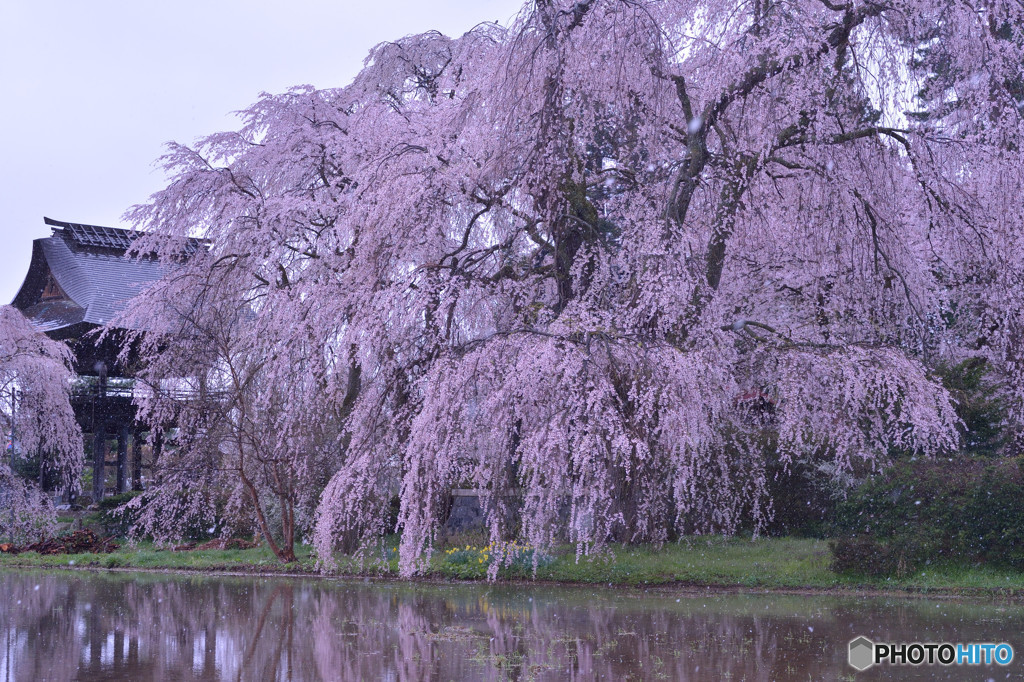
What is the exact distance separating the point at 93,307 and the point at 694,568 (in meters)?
22.4

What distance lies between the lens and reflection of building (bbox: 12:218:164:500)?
28672mm

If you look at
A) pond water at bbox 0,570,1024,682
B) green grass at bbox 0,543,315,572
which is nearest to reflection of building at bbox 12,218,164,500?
green grass at bbox 0,543,315,572

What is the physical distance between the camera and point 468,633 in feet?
35.3

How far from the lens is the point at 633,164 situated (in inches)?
637

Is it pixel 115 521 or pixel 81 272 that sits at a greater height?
pixel 81 272

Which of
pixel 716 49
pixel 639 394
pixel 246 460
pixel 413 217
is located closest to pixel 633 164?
pixel 716 49

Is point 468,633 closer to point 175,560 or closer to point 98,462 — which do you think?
point 175,560

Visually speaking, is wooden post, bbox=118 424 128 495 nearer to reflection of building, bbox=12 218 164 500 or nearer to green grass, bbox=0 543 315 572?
reflection of building, bbox=12 218 164 500

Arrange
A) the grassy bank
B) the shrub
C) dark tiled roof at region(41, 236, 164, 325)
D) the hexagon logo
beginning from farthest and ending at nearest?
1. dark tiled roof at region(41, 236, 164, 325)
2. the shrub
3. the grassy bank
4. the hexagon logo

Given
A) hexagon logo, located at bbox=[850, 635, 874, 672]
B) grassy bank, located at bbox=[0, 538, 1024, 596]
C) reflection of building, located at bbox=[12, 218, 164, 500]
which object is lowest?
hexagon logo, located at bbox=[850, 635, 874, 672]

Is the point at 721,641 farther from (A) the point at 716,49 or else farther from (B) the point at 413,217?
(A) the point at 716,49

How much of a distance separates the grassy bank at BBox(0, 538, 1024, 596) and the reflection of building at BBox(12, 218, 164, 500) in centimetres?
1100

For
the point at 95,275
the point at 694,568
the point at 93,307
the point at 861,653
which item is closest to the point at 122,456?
the point at 93,307

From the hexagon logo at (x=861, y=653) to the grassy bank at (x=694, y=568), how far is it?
404cm
